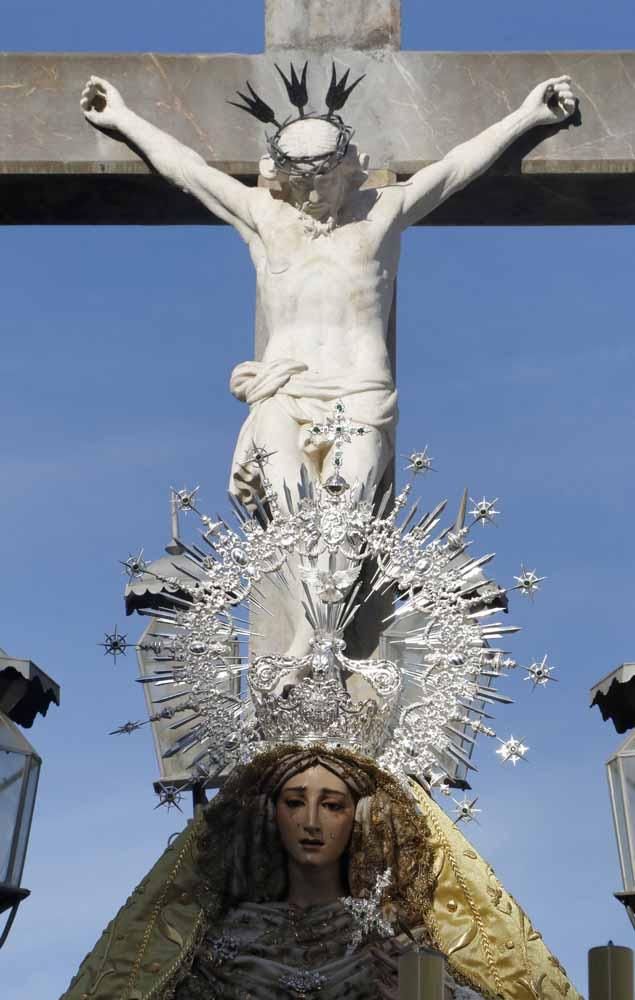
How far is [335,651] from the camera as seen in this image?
33.1ft

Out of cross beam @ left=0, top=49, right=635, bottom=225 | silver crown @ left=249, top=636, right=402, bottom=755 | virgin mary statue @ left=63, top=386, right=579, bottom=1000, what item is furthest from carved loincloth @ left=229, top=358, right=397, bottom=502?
cross beam @ left=0, top=49, right=635, bottom=225

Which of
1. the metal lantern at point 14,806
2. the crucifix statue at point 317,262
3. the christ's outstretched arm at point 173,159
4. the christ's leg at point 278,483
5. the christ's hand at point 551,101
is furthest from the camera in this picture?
the christ's hand at point 551,101

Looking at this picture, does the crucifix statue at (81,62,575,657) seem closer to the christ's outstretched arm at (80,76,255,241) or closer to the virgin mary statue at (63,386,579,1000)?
the christ's outstretched arm at (80,76,255,241)

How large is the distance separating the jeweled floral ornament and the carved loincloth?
19.1 inches

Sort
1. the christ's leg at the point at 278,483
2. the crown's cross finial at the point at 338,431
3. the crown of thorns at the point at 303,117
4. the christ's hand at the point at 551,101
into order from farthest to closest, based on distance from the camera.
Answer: the christ's hand at the point at 551,101
the crown of thorns at the point at 303,117
the crown's cross finial at the point at 338,431
the christ's leg at the point at 278,483

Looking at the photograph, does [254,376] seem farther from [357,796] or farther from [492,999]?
[492,999]

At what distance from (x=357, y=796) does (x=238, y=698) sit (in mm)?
466

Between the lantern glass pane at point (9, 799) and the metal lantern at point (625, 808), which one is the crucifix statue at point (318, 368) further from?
Answer: the metal lantern at point (625, 808)

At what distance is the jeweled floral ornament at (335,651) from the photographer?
9.95 meters

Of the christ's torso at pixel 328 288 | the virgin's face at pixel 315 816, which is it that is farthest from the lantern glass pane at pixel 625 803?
the christ's torso at pixel 328 288

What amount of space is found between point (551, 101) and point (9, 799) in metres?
3.37

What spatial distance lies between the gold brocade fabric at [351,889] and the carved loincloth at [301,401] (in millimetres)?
1243

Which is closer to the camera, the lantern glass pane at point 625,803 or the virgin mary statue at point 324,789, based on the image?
the virgin mary statue at point 324,789

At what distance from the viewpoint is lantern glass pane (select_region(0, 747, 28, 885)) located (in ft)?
32.5
